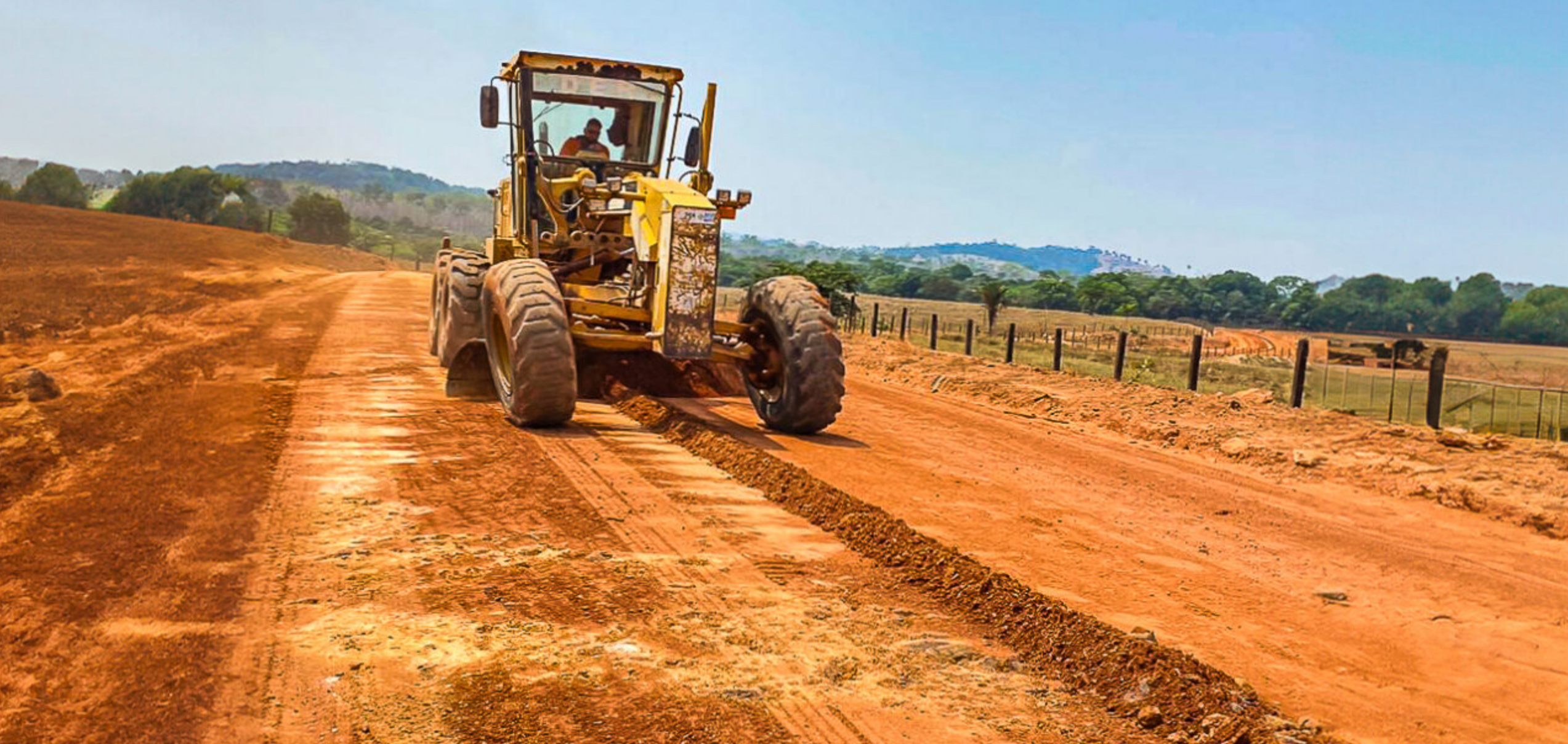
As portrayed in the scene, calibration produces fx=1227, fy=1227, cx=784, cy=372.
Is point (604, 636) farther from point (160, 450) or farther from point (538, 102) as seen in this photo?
point (538, 102)

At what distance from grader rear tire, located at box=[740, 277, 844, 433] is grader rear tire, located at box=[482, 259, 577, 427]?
2.04 meters

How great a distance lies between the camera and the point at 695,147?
12930mm

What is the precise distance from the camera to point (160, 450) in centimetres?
900

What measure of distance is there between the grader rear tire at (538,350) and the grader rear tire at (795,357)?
2.04 metres

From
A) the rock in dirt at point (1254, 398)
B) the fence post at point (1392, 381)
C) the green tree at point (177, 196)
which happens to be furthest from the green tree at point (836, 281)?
the green tree at point (177, 196)

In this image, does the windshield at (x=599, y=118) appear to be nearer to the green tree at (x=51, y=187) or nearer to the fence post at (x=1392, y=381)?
the fence post at (x=1392, y=381)

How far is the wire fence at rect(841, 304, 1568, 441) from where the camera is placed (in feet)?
68.5

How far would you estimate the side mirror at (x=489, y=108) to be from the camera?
39.5 feet

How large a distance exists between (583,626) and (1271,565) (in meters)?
4.73

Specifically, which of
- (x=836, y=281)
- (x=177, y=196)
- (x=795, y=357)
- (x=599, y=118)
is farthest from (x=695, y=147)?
(x=177, y=196)

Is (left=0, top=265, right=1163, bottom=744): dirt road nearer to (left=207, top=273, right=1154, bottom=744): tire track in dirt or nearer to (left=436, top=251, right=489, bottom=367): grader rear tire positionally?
(left=207, top=273, right=1154, bottom=744): tire track in dirt

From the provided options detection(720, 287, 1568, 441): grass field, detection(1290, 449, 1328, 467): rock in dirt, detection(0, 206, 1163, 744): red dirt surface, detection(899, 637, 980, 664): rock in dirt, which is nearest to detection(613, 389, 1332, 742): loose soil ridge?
detection(0, 206, 1163, 744): red dirt surface

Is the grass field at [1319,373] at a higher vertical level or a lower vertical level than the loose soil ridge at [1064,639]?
higher

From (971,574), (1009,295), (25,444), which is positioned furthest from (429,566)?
(1009,295)
